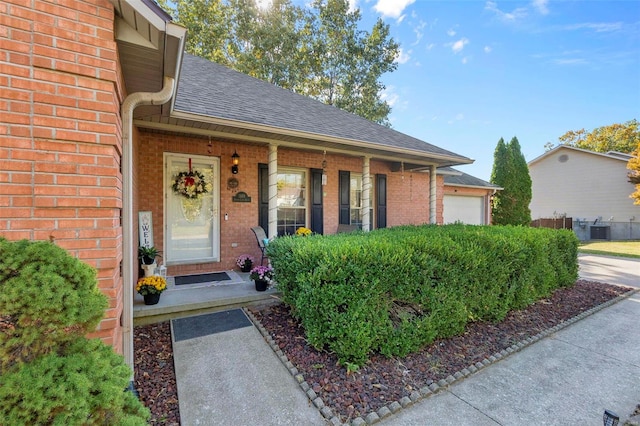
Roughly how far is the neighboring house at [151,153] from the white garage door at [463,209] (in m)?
1.82

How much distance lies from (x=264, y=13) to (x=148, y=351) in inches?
737

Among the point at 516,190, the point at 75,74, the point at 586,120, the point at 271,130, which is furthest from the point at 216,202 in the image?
the point at 586,120

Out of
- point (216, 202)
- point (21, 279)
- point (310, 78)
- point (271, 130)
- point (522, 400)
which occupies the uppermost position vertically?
point (310, 78)

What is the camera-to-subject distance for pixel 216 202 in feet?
20.8

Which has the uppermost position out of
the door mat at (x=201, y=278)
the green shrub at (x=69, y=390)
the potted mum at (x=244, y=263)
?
the green shrub at (x=69, y=390)

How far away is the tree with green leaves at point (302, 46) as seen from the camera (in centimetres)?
1587

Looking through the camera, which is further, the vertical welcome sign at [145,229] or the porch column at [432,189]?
the porch column at [432,189]

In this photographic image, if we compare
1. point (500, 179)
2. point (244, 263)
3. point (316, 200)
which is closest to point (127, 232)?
point (244, 263)

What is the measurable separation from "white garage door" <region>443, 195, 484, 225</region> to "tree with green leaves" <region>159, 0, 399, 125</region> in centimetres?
827

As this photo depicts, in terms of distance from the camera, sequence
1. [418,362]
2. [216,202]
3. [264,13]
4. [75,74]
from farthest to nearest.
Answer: [264,13], [216,202], [418,362], [75,74]

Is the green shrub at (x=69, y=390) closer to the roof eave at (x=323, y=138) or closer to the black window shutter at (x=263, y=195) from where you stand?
the roof eave at (x=323, y=138)

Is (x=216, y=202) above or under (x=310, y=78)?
under

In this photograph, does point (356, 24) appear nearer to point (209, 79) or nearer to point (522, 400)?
point (209, 79)

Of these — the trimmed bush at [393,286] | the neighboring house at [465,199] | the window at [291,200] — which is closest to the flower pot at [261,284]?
the trimmed bush at [393,286]
